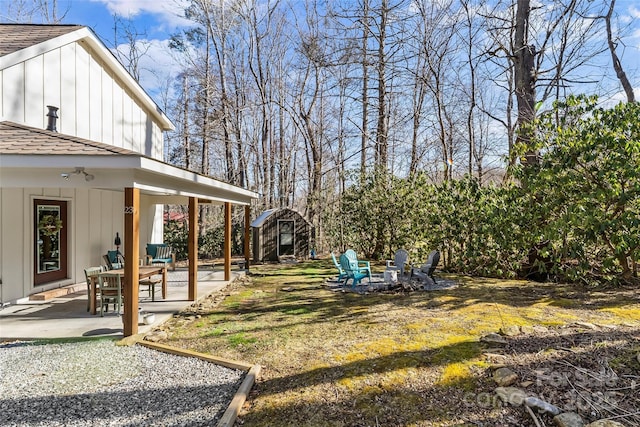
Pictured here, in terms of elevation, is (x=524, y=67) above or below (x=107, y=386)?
above

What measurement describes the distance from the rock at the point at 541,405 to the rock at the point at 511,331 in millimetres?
1679

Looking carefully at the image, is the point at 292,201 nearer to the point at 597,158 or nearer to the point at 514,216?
the point at 514,216

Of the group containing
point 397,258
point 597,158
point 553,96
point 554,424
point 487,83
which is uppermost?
point 487,83

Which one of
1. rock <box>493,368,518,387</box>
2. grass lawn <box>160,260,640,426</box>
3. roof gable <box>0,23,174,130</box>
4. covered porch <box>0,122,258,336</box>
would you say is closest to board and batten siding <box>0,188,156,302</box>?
covered porch <box>0,122,258,336</box>

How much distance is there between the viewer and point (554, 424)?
2959 mm

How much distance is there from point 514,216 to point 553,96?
8096 millimetres

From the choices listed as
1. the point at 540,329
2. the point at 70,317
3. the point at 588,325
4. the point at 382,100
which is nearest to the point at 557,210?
the point at 588,325

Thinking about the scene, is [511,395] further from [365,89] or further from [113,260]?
[365,89]

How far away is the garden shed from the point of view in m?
14.0

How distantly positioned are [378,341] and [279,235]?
382 inches

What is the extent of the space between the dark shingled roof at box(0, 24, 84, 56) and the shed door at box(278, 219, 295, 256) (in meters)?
8.52

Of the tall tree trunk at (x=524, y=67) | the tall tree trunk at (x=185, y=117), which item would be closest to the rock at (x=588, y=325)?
the tall tree trunk at (x=524, y=67)

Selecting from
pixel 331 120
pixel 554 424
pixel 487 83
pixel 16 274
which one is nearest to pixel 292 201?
pixel 331 120

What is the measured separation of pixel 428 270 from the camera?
8453mm
